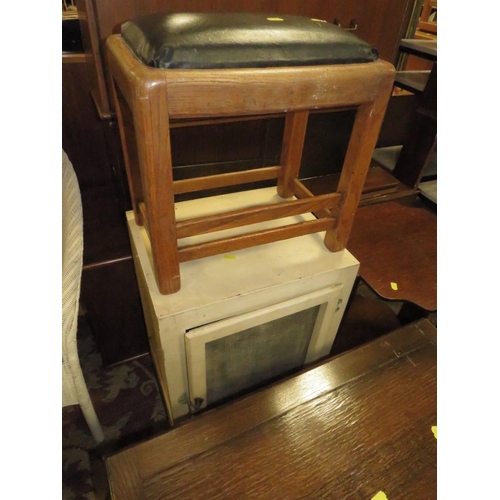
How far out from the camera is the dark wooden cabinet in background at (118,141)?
0.97 m

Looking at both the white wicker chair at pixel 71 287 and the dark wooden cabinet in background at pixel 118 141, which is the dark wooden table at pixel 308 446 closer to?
the white wicker chair at pixel 71 287

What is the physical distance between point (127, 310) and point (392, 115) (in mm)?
1523

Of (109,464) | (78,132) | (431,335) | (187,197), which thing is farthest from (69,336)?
(431,335)

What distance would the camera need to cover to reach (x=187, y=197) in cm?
134

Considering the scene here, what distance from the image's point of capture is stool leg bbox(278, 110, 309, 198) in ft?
3.24

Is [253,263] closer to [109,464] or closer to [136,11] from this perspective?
[109,464]

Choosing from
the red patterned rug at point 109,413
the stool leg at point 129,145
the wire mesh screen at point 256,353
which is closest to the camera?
the stool leg at point 129,145

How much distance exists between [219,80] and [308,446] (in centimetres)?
78

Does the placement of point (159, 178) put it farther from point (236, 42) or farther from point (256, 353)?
point (256, 353)

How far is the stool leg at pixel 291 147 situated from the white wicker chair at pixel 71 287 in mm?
622

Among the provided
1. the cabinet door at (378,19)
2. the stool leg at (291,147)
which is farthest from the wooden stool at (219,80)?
the cabinet door at (378,19)

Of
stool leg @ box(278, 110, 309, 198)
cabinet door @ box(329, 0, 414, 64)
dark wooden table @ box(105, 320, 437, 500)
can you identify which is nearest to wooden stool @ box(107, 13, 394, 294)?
stool leg @ box(278, 110, 309, 198)

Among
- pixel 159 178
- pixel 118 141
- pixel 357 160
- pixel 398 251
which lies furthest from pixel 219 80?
pixel 398 251

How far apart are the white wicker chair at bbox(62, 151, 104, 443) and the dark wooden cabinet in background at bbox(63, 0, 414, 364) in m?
0.21
